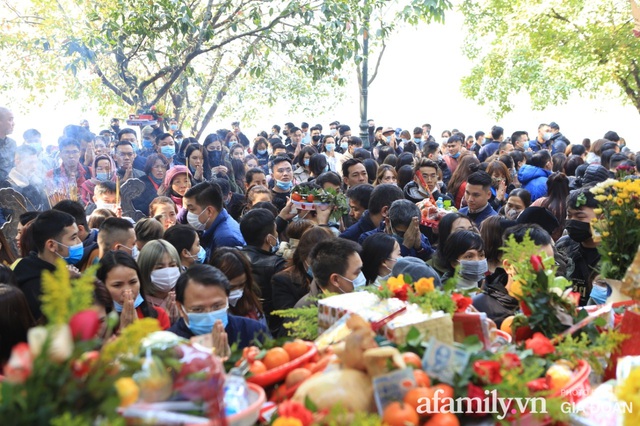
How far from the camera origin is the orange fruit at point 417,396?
88.0 inches

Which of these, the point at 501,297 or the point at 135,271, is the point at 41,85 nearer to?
the point at 135,271

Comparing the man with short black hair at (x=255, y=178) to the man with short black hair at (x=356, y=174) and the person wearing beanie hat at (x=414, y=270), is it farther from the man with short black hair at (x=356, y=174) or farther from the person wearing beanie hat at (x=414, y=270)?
the person wearing beanie hat at (x=414, y=270)

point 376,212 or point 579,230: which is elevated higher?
point 376,212

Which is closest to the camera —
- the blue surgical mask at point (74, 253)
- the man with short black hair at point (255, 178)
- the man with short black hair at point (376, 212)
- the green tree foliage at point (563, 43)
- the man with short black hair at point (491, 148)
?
the blue surgical mask at point (74, 253)

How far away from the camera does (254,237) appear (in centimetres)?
621

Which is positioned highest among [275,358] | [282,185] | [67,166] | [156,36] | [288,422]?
[156,36]

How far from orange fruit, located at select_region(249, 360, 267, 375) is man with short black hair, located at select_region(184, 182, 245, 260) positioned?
13.4 feet

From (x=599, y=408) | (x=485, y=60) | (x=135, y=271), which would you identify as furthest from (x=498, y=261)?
(x=485, y=60)

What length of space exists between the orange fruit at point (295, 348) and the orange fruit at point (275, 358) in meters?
0.03

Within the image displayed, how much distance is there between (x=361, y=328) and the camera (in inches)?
97.7

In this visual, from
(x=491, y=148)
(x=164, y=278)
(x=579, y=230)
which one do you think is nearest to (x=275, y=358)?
(x=164, y=278)

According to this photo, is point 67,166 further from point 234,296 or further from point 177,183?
point 234,296

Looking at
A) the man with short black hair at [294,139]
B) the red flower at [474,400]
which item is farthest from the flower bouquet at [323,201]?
the man with short black hair at [294,139]

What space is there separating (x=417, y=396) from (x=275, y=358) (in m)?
0.65
